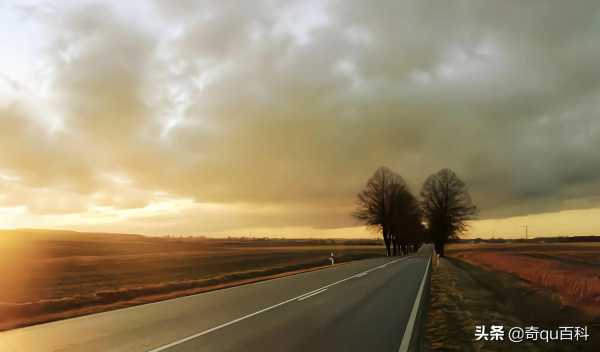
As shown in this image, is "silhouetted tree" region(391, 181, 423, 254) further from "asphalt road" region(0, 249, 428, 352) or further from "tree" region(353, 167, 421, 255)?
"asphalt road" region(0, 249, 428, 352)

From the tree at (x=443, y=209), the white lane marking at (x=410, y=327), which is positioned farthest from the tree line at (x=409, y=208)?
the white lane marking at (x=410, y=327)

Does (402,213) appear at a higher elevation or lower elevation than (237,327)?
higher

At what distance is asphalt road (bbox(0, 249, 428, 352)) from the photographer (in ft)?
27.9

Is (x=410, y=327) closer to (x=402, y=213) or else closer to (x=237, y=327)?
(x=237, y=327)

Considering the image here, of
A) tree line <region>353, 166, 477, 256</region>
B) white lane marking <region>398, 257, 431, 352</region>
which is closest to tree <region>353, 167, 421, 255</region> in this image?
tree line <region>353, 166, 477, 256</region>

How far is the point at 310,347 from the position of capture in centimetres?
820

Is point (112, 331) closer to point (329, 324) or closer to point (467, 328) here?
point (329, 324)

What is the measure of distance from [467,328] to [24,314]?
43.0 feet

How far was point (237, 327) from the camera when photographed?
1029 centimetres

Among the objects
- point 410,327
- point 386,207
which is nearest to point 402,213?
point 386,207

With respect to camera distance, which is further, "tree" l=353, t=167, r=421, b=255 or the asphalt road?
"tree" l=353, t=167, r=421, b=255

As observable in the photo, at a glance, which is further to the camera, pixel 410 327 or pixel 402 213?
pixel 402 213

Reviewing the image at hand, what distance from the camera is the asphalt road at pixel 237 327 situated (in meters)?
8.50

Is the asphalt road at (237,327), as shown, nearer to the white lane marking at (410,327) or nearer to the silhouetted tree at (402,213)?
the white lane marking at (410,327)
